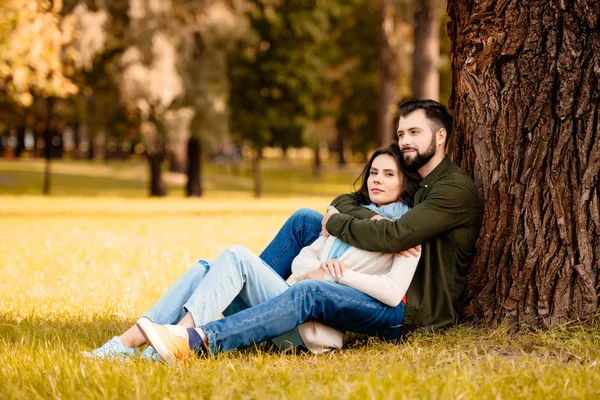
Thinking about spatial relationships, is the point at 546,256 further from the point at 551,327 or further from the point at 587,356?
the point at 587,356

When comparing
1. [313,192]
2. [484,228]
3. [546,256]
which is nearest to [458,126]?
[484,228]

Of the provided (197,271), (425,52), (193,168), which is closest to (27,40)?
(425,52)

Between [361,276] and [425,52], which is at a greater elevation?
[425,52]

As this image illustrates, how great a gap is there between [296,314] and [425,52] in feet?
48.4

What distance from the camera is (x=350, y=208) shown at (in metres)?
5.16

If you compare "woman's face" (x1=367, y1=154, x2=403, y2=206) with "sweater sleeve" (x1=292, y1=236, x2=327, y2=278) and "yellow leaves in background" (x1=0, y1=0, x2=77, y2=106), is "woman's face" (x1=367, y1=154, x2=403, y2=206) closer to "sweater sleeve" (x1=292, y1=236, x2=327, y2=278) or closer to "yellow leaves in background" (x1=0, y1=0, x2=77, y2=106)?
"sweater sleeve" (x1=292, y1=236, x2=327, y2=278)

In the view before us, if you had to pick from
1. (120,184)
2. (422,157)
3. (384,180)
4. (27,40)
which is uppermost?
(27,40)

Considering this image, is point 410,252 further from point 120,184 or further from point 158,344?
point 120,184

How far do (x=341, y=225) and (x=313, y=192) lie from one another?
95.4 ft

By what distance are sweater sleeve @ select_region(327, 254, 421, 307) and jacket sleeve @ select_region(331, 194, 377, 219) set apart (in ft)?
1.66

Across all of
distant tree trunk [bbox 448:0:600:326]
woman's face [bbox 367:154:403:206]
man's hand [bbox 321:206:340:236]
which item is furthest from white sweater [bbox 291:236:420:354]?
distant tree trunk [bbox 448:0:600:326]

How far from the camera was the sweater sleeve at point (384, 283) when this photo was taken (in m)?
4.59

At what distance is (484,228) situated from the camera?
16.3ft

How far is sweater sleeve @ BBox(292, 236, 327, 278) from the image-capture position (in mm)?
5008
